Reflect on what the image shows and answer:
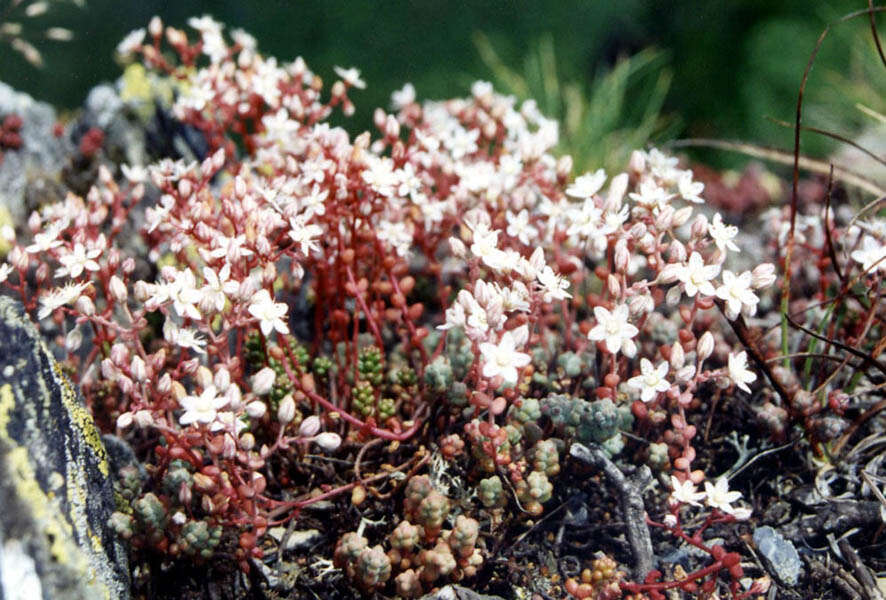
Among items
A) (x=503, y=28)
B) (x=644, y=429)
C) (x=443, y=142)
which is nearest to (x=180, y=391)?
(x=644, y=429)

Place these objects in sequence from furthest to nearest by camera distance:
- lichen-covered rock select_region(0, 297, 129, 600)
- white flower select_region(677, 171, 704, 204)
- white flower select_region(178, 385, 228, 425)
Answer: white flower select_region(677, 171, 704, 204) → white flower select_region(178, 385, 228, 425) → lichen-covered rock select_region(0, 297, 129, 600)

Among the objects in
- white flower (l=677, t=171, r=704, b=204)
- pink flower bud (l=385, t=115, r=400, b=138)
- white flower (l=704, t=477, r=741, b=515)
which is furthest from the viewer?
pink flower bud (l=385, t=115, r=400, b=138)

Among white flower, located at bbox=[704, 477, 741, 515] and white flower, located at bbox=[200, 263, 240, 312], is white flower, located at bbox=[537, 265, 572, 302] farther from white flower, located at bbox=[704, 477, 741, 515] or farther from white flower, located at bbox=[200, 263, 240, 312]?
white flower, located at bbox=[200, 263, 240, 312]

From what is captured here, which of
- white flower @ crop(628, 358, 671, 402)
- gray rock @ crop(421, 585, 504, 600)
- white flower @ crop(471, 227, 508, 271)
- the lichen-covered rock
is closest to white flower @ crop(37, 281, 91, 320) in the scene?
the lichen-covered rock

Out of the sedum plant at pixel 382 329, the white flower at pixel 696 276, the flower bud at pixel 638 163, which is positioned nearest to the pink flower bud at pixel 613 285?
the sedum plant at pixel 382 329

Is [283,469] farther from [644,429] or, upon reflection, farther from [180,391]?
[644,429]

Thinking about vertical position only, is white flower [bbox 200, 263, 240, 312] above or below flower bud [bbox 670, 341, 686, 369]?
above

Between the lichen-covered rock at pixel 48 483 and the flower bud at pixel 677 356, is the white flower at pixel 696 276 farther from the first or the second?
the lichen-covered rock at pixel 48 483
